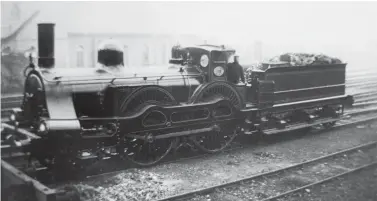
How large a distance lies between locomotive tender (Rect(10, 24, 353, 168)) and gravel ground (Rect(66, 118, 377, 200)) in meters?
0.44

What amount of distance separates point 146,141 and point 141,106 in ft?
2.36

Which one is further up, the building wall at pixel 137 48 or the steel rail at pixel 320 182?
the building wall at pixel 137 48

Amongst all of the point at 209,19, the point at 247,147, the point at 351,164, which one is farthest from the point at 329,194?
the point at 209,19

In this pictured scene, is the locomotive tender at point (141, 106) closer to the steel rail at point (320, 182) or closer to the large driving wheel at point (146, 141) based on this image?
the large driving wheel at point (146, 141)

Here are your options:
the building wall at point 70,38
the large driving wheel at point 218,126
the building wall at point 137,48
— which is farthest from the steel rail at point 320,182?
the building wall at point 137,48

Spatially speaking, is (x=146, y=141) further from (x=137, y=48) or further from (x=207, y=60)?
(x=137, y=48)

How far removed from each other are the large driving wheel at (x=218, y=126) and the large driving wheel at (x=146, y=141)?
0.70 m

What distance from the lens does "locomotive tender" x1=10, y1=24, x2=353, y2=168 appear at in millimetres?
6672

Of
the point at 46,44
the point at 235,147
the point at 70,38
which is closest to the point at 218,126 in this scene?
the point at 235,147

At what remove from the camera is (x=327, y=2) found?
10625 millimetres

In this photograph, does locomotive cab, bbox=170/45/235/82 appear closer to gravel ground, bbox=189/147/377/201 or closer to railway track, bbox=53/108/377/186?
railway track, bbox=53/108/377/186

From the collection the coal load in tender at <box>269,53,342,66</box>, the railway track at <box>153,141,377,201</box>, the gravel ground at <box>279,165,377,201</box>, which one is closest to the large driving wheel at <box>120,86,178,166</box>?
the railway track at <box>153,141,377,201</box>

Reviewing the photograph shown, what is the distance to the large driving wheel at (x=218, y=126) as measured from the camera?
8.59 meters

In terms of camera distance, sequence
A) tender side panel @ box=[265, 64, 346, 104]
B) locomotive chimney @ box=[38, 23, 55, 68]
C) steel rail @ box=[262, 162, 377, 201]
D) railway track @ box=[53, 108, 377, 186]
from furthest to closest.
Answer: tender side panel @ box=[265, 64, 346, 104], railway track @ box=[53, 108, 377, 186], locomotive chimney @ box=[38, 23, 55, 68], steel rail @ box=[262, 162, 377, 201]
